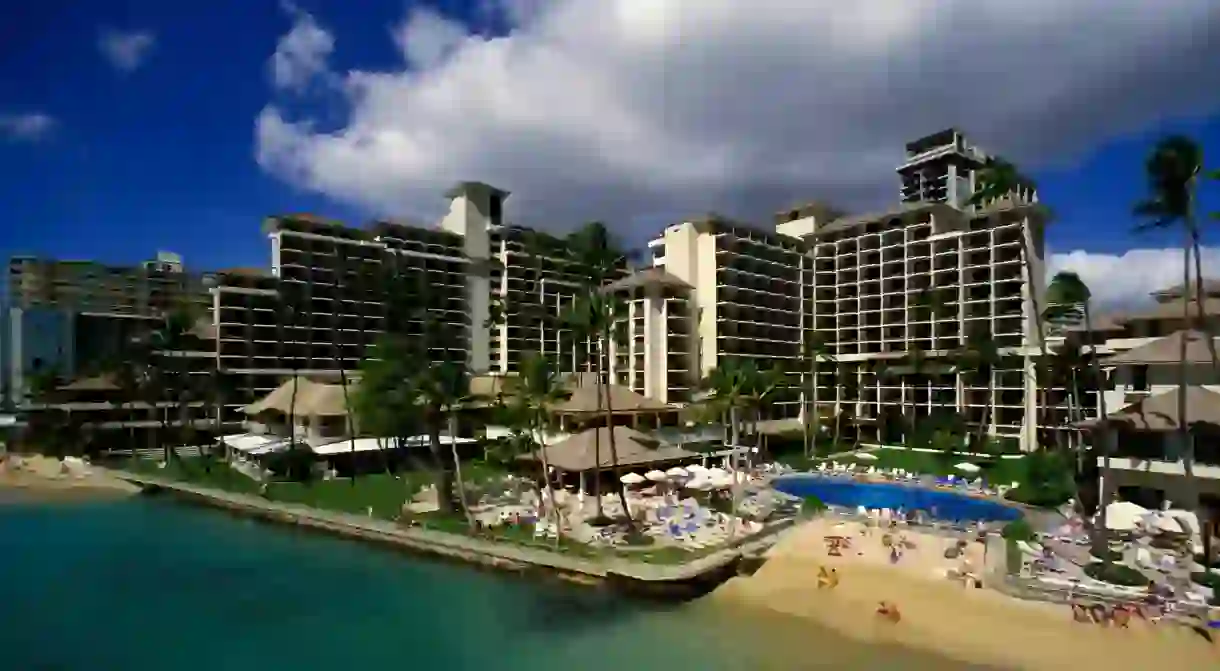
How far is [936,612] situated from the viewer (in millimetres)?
24547

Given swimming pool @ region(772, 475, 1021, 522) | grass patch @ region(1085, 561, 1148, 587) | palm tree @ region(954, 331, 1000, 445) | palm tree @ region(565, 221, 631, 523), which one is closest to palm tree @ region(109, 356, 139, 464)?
palm tree @ region(565, 221, 631, 523)

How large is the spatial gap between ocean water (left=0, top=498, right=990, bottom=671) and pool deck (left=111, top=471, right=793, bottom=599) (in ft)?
2.62

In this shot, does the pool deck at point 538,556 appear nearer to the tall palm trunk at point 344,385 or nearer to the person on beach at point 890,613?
the person on beach at point 890,613

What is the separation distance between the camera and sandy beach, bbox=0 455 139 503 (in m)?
51.3

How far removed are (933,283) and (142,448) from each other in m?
72.7

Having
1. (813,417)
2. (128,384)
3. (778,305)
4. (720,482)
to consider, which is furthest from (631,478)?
(128,384)

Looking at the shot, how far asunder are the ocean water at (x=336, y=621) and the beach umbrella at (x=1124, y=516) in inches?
514

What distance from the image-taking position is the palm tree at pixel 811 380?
64.3m

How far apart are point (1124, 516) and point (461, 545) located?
27262 mm

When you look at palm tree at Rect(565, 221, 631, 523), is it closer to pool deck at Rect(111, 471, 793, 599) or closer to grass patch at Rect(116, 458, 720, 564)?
grass patch at Rect(116, 458, 720, 564)

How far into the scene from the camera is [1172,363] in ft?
115

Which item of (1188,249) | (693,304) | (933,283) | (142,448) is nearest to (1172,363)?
(1188,249)

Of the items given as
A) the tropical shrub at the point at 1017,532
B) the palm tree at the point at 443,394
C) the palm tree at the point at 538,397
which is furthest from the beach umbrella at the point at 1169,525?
the palm tree at the point at 443,394

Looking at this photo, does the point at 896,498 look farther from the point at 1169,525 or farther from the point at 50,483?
the point at 50,483
